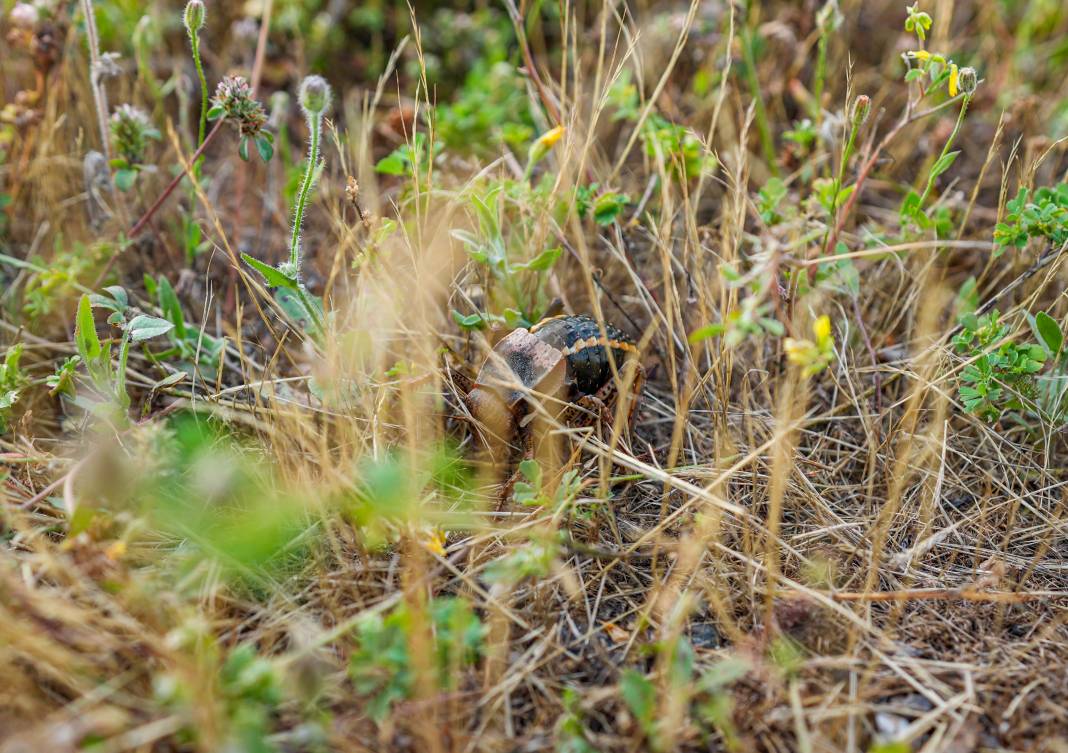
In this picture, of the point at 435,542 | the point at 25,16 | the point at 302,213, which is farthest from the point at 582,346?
the point at 25,16

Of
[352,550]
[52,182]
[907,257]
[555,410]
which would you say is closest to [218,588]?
[352,550]

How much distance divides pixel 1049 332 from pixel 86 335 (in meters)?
2.55

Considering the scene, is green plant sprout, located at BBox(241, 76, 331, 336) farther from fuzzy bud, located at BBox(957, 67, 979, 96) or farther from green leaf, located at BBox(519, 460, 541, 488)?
fuzzy bud, located at BBox(957, 67, 979, 96)

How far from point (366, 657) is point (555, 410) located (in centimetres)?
92

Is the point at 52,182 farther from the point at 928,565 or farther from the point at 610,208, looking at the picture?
the point at 928,565

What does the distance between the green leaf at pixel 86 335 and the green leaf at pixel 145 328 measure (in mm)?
85

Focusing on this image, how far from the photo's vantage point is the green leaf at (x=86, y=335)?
2.10 meters

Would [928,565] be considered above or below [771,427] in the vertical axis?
below

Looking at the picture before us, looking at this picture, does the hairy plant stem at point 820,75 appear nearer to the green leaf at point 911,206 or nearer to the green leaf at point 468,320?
the green leaf at point 911,206

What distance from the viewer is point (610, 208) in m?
2.59

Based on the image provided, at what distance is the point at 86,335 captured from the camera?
214 centimetres

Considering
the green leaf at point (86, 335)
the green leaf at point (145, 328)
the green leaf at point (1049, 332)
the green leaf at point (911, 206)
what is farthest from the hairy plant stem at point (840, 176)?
the green leaf at point (86, 335)

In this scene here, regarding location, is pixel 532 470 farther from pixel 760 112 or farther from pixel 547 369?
→ pixel 760 112

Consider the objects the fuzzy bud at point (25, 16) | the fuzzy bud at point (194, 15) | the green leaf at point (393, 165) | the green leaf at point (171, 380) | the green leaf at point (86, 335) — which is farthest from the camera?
the fuzzy bud at point (25, 16)
